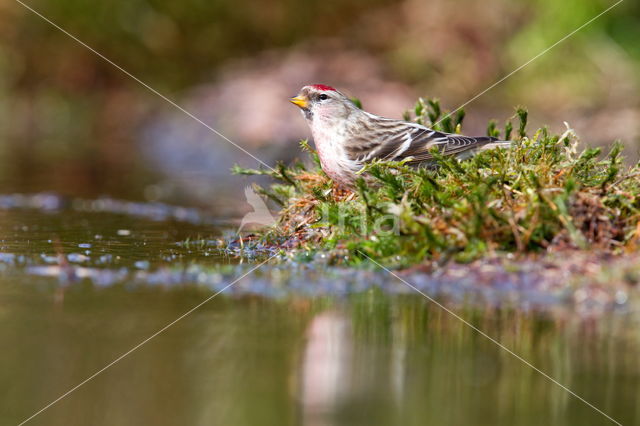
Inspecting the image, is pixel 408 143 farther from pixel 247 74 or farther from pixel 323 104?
pixel 247 74

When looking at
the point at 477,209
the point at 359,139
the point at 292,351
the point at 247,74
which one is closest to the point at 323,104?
the point at 359,139

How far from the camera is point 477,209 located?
531 cm

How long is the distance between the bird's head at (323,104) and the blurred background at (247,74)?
2846 mm

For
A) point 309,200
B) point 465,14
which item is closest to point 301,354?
point 309,200

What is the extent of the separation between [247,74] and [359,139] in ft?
34.5

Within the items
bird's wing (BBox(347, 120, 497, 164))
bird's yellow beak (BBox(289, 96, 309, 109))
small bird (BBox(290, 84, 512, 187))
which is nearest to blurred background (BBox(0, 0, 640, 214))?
bird's yellow beak (BBox(289, 96, 309, 109))

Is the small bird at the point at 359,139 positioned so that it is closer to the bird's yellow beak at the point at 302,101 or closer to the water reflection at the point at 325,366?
the bird's yellow beak at the point at 302,101

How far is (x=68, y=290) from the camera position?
498cm

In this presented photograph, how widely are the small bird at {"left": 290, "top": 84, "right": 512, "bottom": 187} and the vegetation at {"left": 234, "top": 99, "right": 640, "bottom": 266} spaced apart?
0.63ft

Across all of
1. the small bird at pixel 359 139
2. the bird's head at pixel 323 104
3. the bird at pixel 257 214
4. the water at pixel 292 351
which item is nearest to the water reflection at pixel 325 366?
the water at pixel 292 351

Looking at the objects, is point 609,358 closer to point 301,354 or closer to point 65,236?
point 301,354

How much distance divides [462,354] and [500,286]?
111 centimetres

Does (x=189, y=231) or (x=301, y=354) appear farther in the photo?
(x=189, y=231)

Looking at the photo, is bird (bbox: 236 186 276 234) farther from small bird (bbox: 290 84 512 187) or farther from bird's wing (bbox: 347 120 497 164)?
bird's wing (bbox: 347 120 497 164)
